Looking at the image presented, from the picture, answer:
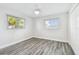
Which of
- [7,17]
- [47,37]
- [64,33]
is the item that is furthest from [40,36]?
[7,17]

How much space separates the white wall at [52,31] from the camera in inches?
148

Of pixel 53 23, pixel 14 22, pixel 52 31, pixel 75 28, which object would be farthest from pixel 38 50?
pixel 53 23

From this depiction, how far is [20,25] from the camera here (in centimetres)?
374

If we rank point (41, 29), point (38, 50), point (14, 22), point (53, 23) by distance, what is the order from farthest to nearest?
point (41, 29) < point (53, 23) < point (14, 22) < point (38, 50)

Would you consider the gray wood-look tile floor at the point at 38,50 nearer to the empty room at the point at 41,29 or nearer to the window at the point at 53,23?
the empty room at the point at 41,29

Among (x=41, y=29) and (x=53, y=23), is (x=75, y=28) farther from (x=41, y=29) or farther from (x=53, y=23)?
(x=41, y=29)

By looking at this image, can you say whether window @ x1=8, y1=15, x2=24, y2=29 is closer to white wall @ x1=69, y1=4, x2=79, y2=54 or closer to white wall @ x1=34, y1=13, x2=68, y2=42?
white wall @ x1=34, y1=13, x2=68, y2=42

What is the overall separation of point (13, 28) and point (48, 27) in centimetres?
242

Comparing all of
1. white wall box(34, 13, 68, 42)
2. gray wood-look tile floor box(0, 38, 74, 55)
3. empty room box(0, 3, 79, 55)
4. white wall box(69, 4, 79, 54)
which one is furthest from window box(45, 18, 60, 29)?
white wall box(69, 4, 79, 54)

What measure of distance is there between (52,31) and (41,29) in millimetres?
1004

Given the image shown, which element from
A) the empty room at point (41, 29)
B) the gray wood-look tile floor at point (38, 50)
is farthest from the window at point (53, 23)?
the gray wood-look tile floor at point (38, 50)

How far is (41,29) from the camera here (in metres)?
5.05

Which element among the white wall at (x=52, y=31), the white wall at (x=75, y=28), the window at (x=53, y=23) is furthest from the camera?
the window at (x=53, y=23)
